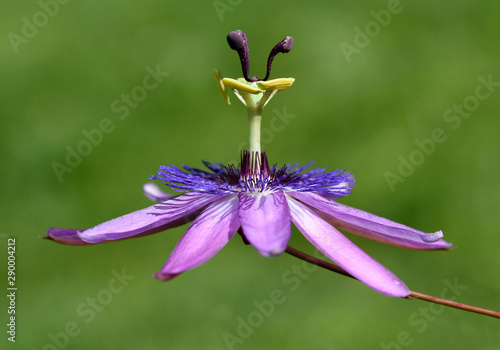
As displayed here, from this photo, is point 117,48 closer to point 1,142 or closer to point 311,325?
point 1,142

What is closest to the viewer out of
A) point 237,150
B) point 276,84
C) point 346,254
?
point 346,254

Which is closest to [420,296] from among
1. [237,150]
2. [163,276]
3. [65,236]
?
A: [163,276]

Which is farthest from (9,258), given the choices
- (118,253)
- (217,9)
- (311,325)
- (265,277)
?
(217,9)

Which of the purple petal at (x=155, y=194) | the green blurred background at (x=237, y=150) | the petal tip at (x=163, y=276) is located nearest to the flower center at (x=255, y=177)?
the purple petal at (x=155, y=194)

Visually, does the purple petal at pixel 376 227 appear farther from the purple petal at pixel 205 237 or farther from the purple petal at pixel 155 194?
the purple petal at pixel 155 194

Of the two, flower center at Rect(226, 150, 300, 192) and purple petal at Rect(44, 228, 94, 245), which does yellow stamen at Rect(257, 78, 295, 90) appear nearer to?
flower center at Rect(226, 150, 300, 192)

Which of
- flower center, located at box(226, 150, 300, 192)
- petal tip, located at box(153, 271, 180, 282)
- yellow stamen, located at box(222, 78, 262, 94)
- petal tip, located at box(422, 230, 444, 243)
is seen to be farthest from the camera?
flower center, located at box(226, 150, 300, 192)

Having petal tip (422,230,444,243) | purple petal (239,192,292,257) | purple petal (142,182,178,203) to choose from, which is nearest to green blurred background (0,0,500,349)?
purple petal (142,182,178,203)

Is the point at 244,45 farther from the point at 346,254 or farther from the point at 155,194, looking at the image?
the point at 346,254
